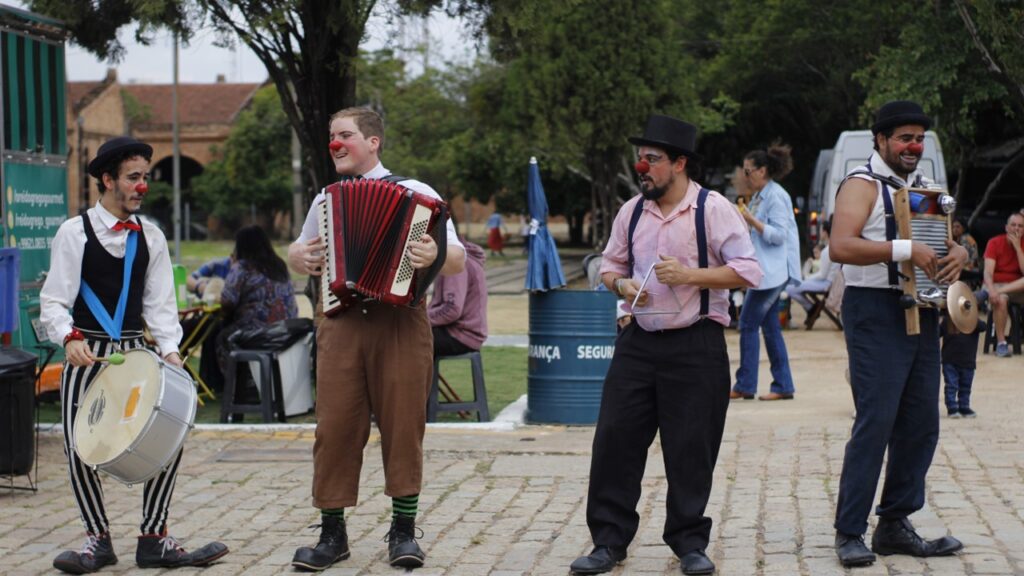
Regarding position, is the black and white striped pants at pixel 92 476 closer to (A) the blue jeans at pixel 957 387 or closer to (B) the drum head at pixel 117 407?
(B) the drum head at pixel 117 407

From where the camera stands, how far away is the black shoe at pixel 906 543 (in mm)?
6453

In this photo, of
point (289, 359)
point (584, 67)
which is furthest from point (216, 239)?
point (289, 359)

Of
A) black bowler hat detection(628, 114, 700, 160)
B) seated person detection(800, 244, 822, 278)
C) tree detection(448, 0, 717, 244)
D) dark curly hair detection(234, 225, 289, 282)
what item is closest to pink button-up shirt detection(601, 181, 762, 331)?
black bowler hat detection(628, 114, 700, 160)

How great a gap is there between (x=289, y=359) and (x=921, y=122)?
244 inches

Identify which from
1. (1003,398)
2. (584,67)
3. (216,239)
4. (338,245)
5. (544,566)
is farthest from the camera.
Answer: (216,239)

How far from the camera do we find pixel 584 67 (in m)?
30.4

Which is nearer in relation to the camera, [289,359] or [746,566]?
[746,566]

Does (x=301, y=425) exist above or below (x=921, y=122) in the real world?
below

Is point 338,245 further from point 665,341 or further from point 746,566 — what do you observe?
point 746,566

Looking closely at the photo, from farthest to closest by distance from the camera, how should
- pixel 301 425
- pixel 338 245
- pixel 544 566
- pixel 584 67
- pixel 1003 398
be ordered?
pixel 584 67
pixel 1003 398
pixel 301 425
pixel 544 566
pixel 338 245

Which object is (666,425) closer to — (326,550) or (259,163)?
(326,550)

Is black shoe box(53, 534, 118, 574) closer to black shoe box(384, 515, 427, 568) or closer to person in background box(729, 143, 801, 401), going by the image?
black shoe box(384, 515, 427, 568)

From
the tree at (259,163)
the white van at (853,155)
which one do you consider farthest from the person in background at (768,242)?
the tree at (259,163)

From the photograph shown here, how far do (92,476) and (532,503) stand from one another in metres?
2.51
